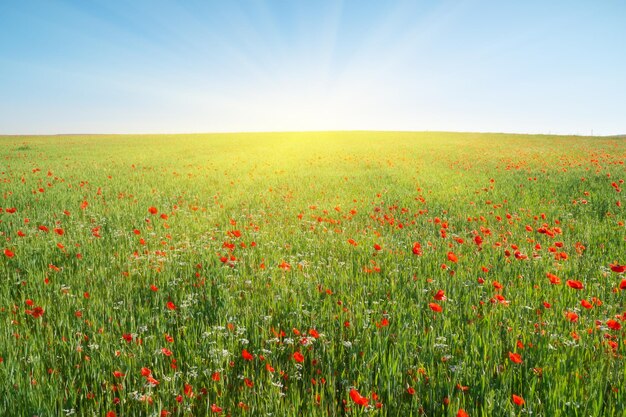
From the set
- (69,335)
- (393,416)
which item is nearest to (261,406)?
(393,416)

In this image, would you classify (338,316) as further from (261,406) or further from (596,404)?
(596,404)

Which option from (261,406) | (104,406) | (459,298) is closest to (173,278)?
(104,406)

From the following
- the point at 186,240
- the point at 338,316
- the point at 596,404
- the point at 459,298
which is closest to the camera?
the point at 596,404

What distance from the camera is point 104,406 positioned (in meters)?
2.46

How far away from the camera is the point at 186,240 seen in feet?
20.2

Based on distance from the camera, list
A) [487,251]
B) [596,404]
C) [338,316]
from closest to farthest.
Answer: [596,404] < [338,316] < [487,251]

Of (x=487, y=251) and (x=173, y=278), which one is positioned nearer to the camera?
(x=173, y=278)

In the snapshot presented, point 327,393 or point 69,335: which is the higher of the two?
point 69,335

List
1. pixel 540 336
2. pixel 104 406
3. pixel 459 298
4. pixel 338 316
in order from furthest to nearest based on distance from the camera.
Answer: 1. pixel 459 298
2. pixel 338 316
3. pixel 540 336
4. pixel 104 406

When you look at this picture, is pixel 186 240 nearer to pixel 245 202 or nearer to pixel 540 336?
pixel 245 202

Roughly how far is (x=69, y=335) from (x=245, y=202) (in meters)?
7.57

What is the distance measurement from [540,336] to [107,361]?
3.53m

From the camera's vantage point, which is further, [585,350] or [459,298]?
[459,298]

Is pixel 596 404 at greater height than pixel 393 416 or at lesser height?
greater
